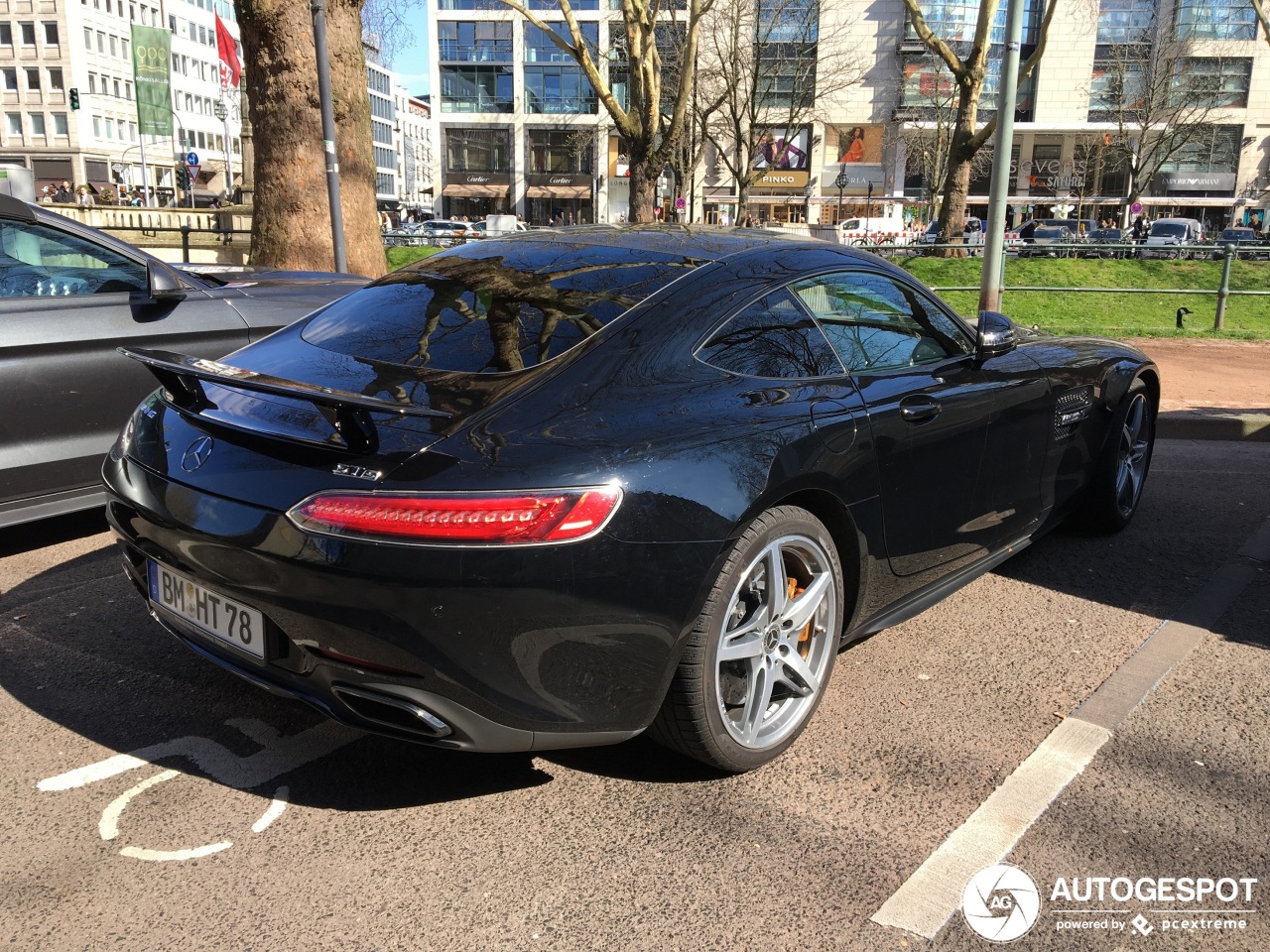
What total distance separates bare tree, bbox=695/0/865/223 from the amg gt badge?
129ft

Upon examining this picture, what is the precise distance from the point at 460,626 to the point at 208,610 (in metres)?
0.83

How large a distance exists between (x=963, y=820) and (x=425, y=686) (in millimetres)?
1442

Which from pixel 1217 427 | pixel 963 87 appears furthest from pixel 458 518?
pixel 963 87

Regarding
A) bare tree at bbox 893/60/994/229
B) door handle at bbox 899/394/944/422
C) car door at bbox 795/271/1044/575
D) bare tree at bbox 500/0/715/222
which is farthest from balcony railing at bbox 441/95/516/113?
door handle at bbox 899/394/944/422

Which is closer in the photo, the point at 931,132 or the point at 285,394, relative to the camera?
the point at 285,394

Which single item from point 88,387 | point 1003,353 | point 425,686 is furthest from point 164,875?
point 1003,353

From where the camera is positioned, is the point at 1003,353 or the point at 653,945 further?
the point at 1003,353

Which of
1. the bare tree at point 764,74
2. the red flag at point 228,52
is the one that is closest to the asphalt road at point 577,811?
the red flag at point 228,52

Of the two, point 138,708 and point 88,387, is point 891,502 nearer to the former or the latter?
point 138,708

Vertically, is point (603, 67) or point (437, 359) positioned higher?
point (603, 67)

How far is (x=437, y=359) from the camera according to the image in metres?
2.89

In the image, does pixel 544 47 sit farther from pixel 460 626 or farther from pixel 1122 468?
pixel 460 626

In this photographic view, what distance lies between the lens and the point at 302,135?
1136cm

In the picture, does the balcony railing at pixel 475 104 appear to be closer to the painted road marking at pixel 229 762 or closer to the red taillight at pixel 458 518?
the painted road marking at pixel 229 762
